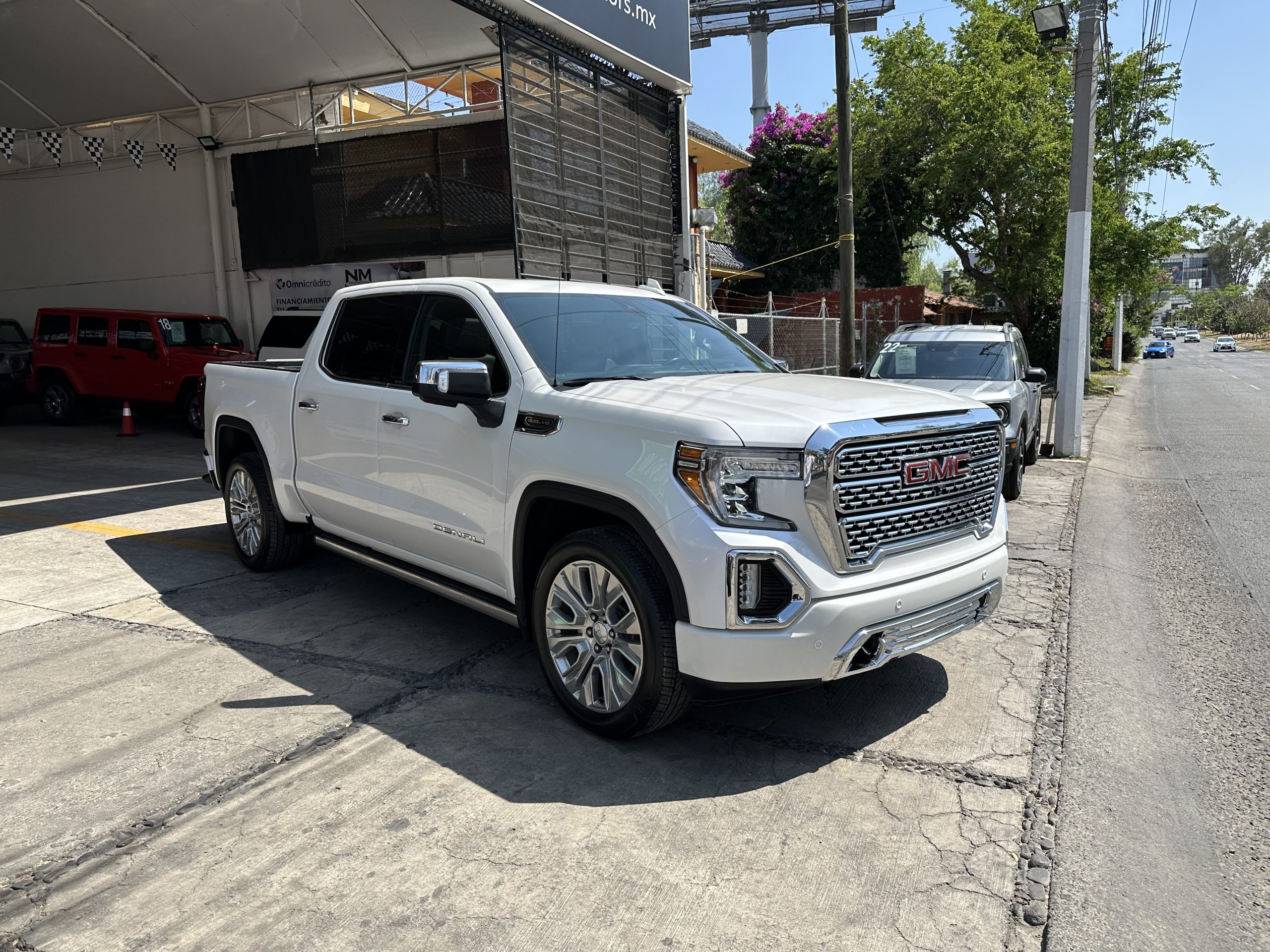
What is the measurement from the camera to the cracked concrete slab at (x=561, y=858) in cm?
279

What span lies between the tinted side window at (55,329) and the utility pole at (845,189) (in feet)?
42.2

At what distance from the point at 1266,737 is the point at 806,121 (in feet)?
101

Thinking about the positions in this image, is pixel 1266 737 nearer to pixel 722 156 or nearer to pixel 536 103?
pixel 536 103

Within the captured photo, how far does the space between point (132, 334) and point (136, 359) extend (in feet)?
1.35

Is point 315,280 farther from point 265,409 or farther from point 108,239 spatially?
point 265,409

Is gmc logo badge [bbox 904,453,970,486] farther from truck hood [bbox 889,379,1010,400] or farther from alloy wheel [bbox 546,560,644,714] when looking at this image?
truck hood [bbox 889,379,1010,400]

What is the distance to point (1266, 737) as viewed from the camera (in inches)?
162

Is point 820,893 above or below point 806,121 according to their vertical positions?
below

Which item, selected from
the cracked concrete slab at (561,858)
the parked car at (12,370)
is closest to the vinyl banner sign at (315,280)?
the parked car at (12,370)

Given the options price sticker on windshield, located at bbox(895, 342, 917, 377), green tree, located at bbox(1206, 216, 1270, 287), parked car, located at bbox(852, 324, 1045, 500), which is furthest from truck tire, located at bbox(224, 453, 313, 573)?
green tree, located at bbox(1206, 216, 1270, 287)

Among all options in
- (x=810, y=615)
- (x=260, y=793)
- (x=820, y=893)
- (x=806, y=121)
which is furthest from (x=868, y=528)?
(x=806, y=121)

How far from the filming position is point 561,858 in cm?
315

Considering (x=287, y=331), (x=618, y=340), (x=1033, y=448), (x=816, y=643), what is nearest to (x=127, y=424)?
(x=287, y=331)

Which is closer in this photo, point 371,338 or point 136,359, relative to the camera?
point 371,338
